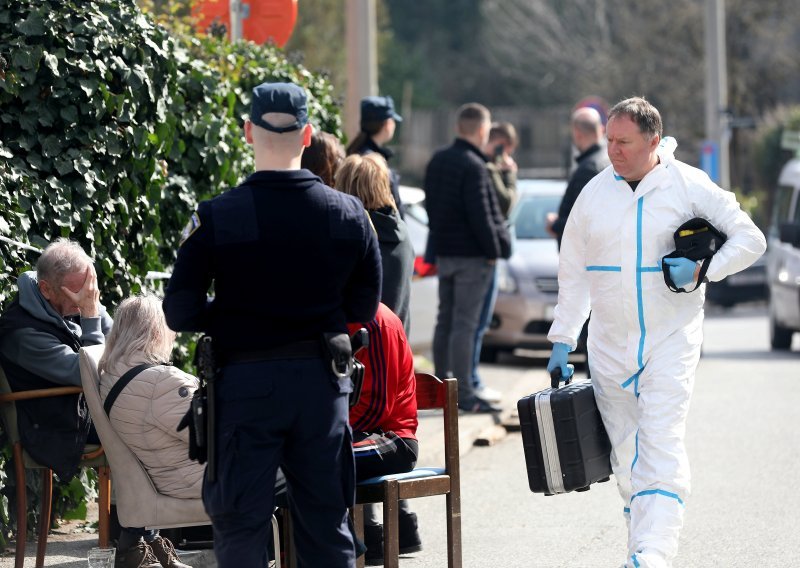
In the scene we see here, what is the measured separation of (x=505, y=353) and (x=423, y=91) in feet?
102

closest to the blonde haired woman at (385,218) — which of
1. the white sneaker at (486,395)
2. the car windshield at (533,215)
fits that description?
the white sneaker at (486,395)

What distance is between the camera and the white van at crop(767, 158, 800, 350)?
49.5 ft

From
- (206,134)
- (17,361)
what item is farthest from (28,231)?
(206,134)

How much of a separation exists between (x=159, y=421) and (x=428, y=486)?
3.38 feet

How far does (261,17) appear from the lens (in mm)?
10133

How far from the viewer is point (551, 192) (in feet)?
50.3

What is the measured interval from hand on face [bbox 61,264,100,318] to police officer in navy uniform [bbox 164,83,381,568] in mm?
1792

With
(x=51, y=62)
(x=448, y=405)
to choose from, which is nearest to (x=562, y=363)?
(x=448, y=405)

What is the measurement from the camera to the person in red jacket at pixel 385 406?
557cm

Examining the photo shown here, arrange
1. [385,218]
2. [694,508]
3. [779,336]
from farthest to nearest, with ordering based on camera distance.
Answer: [779,336] → [694,508] → [385,218]

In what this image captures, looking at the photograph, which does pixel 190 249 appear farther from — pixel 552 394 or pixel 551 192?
pixel 551 192

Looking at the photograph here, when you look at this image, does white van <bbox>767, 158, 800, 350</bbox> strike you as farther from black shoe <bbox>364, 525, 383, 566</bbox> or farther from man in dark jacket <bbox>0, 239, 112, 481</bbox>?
man in dark jacket <bbox>0, 239, 112, 481</bbox>

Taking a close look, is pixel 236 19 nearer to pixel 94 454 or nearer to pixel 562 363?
pixel 94 454

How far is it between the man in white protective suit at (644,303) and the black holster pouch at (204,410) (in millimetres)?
1869
